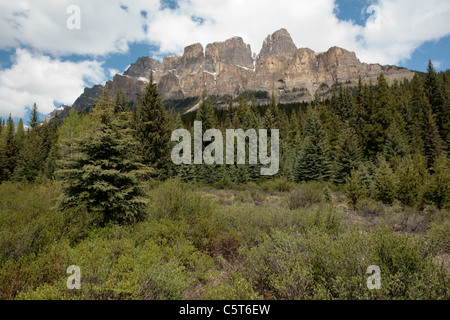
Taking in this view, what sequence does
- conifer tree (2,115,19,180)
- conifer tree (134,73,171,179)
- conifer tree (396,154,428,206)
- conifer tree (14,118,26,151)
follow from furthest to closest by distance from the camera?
conifer tree (14,118,26,151)
conifer tree (2,115,19,180)
conifer tree (134,73,171,179)
conifer tree (396,154,428,206)

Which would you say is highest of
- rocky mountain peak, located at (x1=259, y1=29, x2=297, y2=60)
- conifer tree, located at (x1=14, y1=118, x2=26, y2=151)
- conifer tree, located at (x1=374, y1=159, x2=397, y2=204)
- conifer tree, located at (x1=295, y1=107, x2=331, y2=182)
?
rocky mountain peak, located at (x1=259, y1=29, x2=297, y2=60)

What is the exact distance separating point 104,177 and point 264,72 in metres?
175

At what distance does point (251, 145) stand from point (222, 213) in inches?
947

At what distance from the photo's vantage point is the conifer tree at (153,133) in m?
19.5

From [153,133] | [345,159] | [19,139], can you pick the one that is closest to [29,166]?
[19,139]

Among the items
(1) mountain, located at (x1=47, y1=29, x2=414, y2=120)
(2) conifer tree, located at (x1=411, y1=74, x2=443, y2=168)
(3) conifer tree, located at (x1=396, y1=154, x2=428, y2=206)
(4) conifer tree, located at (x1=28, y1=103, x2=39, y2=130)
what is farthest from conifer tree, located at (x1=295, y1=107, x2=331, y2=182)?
(1) mountain, located at (x1=47, y1=29, x2=414, y2=120)

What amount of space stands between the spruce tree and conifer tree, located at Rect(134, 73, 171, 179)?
13.1 meters

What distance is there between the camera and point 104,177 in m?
6.22

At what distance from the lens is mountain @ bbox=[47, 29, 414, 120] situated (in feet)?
506

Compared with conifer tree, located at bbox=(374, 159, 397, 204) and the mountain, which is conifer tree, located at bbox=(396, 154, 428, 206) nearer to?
conifer tree, located at bbox=(374, 159, 397, 204)
